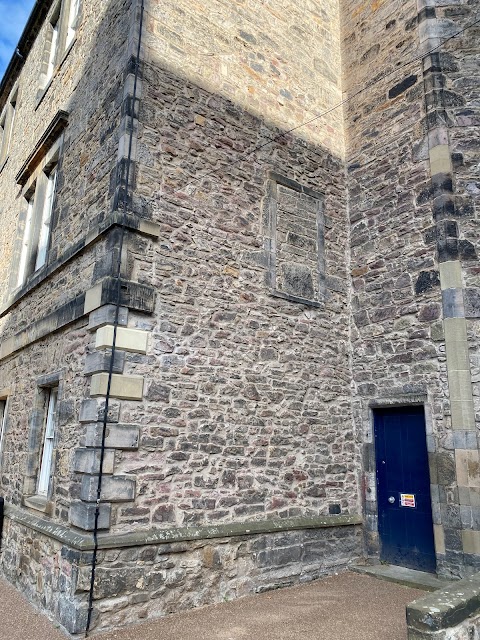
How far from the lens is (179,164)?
631cm

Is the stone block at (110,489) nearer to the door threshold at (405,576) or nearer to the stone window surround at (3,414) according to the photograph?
the door threshold at (405,576)

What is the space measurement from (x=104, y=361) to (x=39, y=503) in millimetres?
2214

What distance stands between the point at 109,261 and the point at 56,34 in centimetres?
674

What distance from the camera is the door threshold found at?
580 cm

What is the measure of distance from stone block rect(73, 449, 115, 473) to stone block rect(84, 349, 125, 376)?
32.1 inches

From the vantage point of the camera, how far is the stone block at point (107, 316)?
5332 mm

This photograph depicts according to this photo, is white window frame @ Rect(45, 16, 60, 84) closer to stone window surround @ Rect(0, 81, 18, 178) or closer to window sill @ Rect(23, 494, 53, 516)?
stone window surround @ Rect(0, 81, 18, 178)

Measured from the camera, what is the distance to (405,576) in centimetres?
613

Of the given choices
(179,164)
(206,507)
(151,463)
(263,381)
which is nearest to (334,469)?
(263,381)

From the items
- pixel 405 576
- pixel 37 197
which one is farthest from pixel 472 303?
pixel 37 197

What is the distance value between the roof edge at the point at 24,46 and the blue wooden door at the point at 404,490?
10.0 metres

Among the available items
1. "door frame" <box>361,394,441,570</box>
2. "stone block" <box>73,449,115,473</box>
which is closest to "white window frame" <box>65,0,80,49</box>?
"stone block" <box>73,449,115,473</box>

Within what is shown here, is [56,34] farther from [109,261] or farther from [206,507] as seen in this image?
[206,507]

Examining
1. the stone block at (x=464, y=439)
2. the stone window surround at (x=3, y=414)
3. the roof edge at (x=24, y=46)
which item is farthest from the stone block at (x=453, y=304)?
the roof edge at (x=24, y=46)
